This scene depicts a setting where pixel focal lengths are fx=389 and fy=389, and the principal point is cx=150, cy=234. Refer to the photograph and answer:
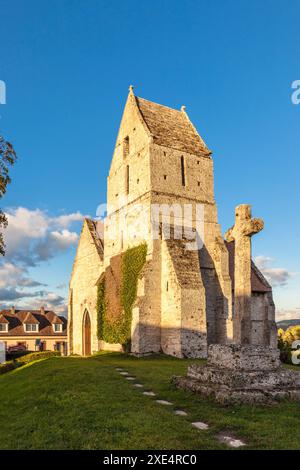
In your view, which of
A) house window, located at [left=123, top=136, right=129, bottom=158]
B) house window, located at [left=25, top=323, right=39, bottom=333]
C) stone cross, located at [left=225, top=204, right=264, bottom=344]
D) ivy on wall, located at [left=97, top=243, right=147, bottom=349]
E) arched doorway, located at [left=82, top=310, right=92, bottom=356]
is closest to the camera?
stone cross, located at [left=225, top=204, right=264, bottom=344]

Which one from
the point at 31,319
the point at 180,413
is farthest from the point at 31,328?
the point at 180,413

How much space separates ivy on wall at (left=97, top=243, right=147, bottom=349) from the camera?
25844 mm

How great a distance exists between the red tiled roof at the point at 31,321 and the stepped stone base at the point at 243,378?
48.6 m

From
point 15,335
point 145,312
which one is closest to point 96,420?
point 145,312

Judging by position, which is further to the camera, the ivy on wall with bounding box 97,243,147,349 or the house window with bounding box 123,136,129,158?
the house window with bounding box 123,136,129,158

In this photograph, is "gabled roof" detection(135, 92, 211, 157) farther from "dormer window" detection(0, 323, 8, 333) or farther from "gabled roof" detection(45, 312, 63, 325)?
"dormer window" detection(0, 323, 8, 333)

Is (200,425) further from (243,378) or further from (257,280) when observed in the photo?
(257,280)

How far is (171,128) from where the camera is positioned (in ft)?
98.2

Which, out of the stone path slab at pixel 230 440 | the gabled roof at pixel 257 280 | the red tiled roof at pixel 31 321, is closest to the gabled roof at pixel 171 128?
the gabled roof at pixel 257 280

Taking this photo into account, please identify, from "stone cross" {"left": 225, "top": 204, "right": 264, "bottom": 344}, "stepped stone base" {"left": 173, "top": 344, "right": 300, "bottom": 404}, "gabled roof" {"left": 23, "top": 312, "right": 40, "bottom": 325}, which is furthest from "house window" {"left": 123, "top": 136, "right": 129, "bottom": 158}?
"gabled roof" {"left": 23, "top": 312, "right": 40, "bottom": 325}

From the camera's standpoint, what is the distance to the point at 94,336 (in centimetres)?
3084

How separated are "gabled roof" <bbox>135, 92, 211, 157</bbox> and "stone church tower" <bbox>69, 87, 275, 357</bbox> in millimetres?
106

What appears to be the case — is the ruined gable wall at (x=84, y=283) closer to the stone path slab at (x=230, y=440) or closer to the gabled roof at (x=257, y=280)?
the gabled roof at (x=257, y=280)
